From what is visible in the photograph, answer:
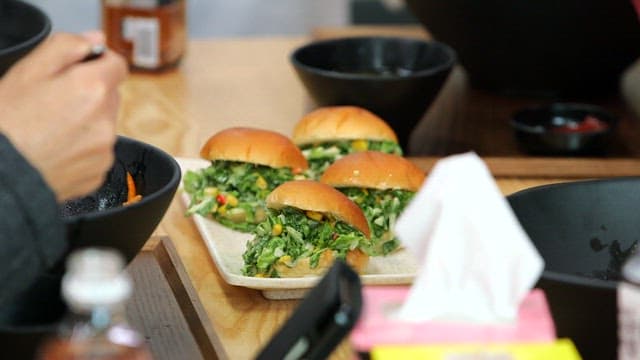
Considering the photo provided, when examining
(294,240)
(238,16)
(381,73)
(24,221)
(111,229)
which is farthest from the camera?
(238,16)

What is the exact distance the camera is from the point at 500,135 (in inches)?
77.4

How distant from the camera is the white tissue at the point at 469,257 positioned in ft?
2.76

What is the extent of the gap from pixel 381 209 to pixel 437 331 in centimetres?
70

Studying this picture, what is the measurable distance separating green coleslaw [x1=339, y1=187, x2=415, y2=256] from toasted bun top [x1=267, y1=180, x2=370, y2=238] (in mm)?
36

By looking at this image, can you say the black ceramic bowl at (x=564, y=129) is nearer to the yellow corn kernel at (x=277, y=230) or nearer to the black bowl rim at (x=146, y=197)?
the yellow corn kernel at (x=277, y=230)

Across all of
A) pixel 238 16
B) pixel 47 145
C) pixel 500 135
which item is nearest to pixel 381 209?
pixel 500 135

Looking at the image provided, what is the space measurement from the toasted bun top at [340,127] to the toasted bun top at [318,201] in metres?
0.25

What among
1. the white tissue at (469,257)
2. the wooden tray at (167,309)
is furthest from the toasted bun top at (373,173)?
the white tissue at (469,257)

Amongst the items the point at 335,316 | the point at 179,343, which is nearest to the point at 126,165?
the point at 179,343

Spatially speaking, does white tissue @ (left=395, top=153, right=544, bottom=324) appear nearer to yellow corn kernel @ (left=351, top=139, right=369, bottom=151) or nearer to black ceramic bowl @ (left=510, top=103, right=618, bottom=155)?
yellow corn kernel @ (left=351, top=139, right=369, bottom=151)

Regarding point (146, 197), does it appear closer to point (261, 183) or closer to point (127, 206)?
point (127, 206)

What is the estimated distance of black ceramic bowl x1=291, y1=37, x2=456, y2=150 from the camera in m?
1.81

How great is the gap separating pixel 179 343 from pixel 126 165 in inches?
7.9

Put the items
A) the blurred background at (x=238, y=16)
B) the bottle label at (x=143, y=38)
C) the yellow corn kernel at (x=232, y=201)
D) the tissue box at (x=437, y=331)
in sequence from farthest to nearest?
the blurred background at (x=238, y=16) < the bottle label at (x=143, y=38) < the yellow corn kernel at (x=232, y=201) < the tissue box at (x=437, y=331)
